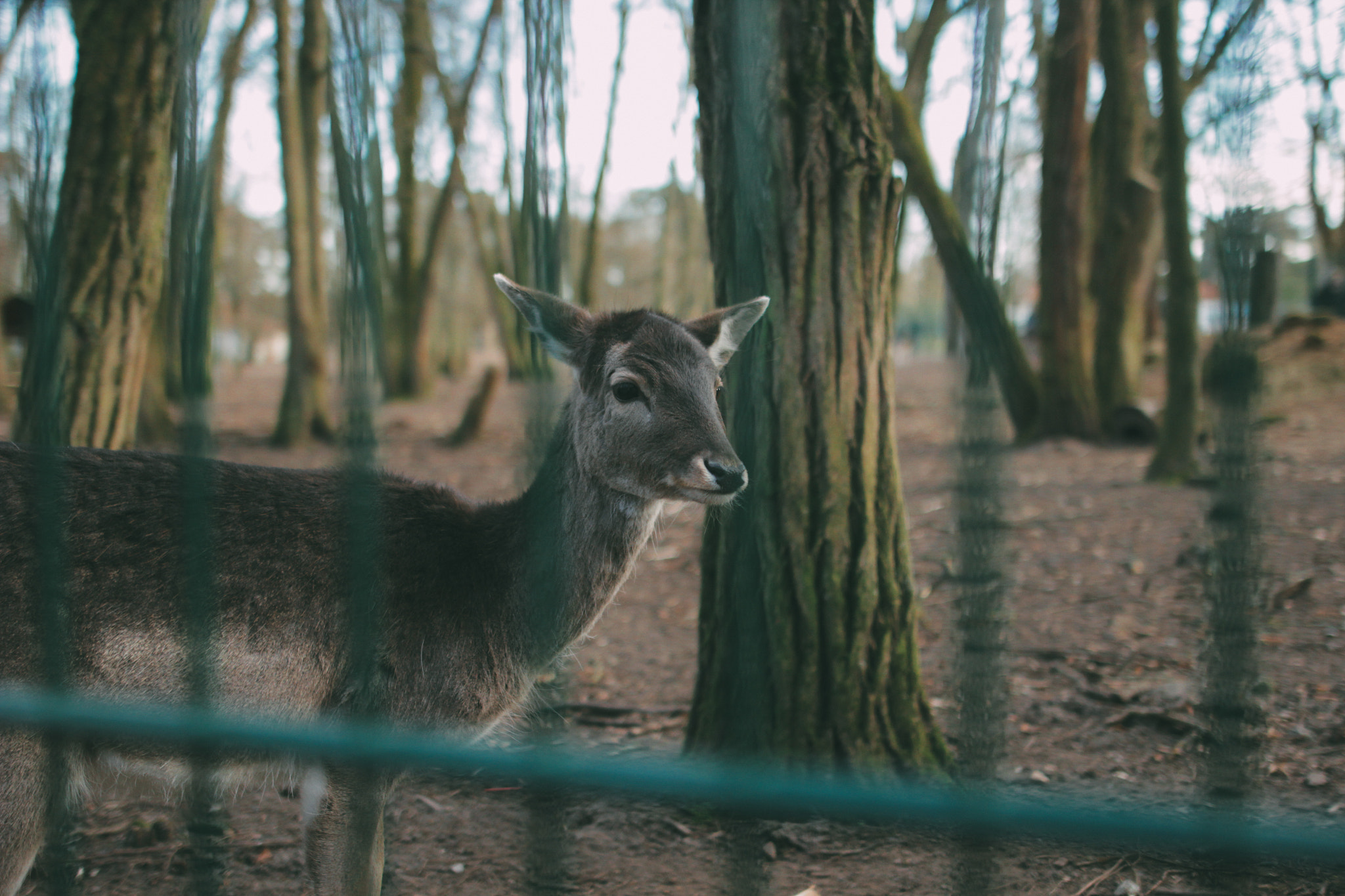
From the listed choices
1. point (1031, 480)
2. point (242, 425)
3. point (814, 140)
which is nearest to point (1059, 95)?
point (1031, 480)

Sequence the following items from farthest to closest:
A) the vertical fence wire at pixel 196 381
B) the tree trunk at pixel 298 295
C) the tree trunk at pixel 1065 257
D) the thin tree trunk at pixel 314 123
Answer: the thin tree trunk at pixel 314 123, the tree trunk at pixel 298 295, the tree trunk at pixel 1065 257, the vertical fence wire at pixel 196 381

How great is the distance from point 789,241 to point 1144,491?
6.50 metres

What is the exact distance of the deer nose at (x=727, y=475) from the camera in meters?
3.08

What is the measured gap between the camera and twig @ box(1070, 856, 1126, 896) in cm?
339

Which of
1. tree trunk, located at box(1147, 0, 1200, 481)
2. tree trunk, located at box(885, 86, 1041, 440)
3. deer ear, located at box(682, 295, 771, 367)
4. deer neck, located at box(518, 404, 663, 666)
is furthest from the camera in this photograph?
tree trunk, located at box(1147, 0, 1200, 481)

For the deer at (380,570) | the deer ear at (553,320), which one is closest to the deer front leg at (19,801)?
the deer at (380,570)

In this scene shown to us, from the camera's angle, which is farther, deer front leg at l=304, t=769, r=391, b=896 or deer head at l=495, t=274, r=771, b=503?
deer head at l=495, t=274, r=771, b=503

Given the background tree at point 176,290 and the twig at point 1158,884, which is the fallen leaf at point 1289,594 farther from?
the background tree at point 176,290

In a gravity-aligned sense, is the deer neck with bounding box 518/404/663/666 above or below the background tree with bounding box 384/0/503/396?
below

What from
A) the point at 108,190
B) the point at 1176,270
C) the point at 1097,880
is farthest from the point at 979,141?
the point at 1176,270

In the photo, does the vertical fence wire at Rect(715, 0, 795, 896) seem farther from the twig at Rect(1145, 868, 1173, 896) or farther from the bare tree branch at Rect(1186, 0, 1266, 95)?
the twig at Rect(1145, 868, 1173, 896)

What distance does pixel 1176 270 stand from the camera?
8617 mm

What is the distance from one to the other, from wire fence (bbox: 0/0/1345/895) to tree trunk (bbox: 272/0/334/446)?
10.8 metres

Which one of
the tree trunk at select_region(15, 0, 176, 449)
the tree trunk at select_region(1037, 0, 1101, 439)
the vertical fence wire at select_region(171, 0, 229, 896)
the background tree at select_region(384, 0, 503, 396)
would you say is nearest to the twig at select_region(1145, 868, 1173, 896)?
the vertical fence wire at select_region(171, 0, 229, 896)
